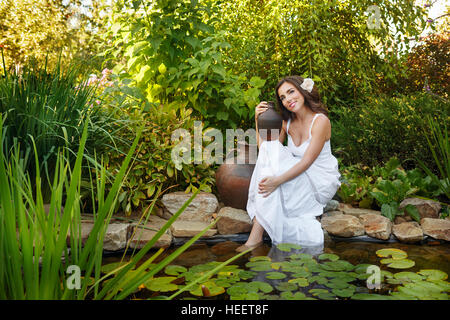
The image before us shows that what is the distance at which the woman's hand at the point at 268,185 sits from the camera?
2648mm

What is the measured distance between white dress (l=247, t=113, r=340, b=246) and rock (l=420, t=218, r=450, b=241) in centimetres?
81

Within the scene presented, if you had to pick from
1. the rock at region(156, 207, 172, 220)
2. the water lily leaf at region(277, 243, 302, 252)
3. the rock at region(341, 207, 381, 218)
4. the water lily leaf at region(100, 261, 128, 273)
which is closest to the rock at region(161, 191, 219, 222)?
the rock at region(156, 207, 172, 220)

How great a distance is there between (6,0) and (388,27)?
1034 cm

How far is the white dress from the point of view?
264 centimetres

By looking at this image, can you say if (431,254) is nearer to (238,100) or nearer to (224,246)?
(224,246)

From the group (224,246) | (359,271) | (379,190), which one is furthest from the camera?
(379,190)

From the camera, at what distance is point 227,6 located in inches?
239

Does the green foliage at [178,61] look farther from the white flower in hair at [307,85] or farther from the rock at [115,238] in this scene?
the rock at [115,238]

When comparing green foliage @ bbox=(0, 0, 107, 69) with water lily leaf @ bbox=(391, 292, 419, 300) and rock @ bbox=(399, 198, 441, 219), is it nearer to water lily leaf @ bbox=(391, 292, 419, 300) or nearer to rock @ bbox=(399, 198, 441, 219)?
rock @ bbox=(399, 198, 441, 219)

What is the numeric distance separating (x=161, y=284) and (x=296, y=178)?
1.44 meters

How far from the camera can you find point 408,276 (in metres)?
1.93

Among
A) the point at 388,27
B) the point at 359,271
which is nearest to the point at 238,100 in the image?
the point at 359,271

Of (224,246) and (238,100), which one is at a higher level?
(238,100)

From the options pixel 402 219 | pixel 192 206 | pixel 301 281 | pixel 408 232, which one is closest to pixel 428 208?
pixel 402 219
